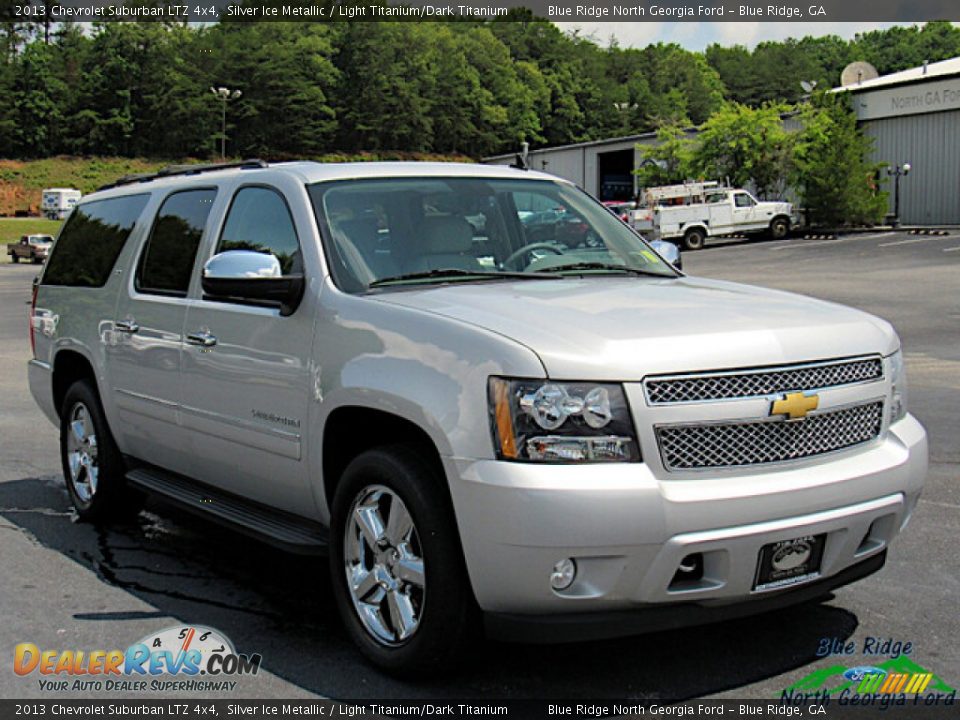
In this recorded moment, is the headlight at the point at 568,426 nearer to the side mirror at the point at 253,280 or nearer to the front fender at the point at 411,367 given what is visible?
the front fender at the point at 411,367

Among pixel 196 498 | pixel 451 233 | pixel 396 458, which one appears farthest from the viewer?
pixel 196 498

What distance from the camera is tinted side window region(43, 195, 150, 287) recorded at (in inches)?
249

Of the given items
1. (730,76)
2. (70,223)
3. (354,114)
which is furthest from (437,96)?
(70,223)

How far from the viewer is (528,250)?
509 cm

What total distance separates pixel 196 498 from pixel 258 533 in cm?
76

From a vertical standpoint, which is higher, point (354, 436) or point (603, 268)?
point (603, 268)

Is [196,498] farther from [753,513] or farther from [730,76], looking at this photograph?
[730,76]

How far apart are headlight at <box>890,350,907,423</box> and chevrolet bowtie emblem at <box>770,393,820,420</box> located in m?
0.58

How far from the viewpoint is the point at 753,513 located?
362 cm

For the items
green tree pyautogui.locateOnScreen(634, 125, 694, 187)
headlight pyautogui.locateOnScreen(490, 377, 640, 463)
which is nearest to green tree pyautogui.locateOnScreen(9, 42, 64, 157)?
green tree pyautogui.locateOnScreen(634, 125, 694, 187)

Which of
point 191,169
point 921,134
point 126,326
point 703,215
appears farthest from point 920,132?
point 126,326

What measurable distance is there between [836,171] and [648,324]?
4796cm

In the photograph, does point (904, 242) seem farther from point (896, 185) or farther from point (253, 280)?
point (253, 280)

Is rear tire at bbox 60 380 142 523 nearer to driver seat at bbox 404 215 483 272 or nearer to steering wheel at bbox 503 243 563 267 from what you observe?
driver seat at bbox 404 215 483 272
